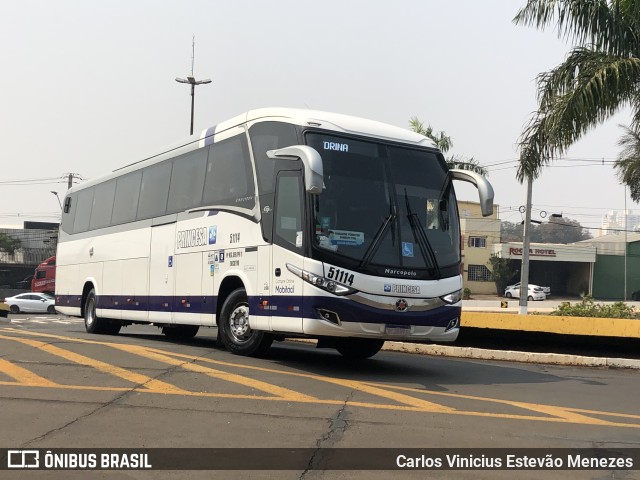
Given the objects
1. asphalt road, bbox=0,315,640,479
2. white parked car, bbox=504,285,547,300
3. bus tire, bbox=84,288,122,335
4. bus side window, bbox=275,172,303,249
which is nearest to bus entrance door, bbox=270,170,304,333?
bus side window, bbox=275,172,303,249

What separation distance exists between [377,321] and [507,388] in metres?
1.91

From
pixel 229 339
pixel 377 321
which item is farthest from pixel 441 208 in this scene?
pixel 229 339

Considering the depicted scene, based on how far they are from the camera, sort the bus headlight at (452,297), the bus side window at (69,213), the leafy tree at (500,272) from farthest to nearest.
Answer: the leafy tree at (500,272)
the bus side window at (69,213)
the bus headlight at (452,297)

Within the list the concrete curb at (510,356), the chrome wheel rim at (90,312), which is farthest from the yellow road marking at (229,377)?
the chrome wheel rim at (90,312)

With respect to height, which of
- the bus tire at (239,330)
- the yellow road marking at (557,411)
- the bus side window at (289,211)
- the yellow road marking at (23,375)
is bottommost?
the yellow road marking at (557,411)

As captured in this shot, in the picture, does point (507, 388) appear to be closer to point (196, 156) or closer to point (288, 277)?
point (288, 277)

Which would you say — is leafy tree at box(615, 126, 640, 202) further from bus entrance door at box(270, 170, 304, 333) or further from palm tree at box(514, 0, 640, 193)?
bus entrance door at box(270, 170, 304, 333)

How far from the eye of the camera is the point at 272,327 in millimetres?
9977

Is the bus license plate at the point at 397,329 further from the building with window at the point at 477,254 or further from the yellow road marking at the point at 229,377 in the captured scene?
the building with window at the point at 477,254

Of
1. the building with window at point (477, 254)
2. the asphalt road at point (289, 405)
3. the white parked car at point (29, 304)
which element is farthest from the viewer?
the building with window at point (477, 254)

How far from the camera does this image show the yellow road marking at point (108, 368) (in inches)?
318

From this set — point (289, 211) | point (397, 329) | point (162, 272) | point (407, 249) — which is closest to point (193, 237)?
point (162, 272)

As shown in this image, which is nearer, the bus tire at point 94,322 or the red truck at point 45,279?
the bus tire at point 94,322

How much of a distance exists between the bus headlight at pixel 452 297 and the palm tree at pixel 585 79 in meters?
5.88
